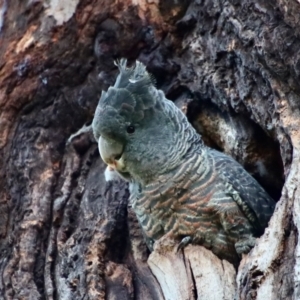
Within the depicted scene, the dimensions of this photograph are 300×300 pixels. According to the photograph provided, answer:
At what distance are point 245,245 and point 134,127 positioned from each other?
2.98ft

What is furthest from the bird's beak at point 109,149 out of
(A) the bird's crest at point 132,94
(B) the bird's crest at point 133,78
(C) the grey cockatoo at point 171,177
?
(B) the bird's crest at point 133,78

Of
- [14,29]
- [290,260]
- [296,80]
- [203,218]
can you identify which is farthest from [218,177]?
[14,29]

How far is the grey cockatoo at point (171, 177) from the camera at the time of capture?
12.6 feet

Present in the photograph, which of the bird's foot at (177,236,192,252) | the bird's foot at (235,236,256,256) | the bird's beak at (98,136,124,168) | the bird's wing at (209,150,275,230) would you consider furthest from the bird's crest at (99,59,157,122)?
the bird's foot at (235,236,256,256)

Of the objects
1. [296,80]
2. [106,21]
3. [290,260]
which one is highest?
[106,21]

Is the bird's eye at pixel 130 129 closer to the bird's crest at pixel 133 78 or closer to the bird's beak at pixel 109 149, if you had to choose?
the bird's beak at pixel 109 149

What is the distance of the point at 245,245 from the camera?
3.79 m

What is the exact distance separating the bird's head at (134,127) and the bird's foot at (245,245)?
0.60m

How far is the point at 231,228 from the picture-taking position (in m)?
3.82

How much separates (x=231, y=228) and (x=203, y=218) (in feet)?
0.53

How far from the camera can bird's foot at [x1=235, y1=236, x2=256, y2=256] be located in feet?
12.4

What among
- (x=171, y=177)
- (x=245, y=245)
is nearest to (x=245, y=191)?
(x=245, y=245)

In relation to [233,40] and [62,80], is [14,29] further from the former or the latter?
[233,40]

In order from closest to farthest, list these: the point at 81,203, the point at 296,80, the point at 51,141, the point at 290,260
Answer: the point at 290,260, the point at 296,80, the point at 81,203, the point at 51,141
